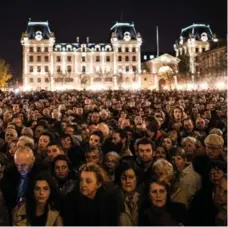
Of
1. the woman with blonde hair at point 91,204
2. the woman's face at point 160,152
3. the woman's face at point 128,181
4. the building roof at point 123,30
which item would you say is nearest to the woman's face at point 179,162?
the woman's face at point 160,152

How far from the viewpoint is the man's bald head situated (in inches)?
244

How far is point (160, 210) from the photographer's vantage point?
4.93m

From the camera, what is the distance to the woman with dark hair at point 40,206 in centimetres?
502

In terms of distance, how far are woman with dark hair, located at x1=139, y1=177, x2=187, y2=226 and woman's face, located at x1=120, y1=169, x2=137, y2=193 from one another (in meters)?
0.42

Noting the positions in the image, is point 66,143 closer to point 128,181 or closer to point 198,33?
point 128,181

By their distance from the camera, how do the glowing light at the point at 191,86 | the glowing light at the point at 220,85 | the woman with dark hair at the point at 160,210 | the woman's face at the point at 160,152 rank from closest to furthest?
the woman with dark hair at the point at 160,210 < the woman's face at the point at 160,152 < the glowing light at the point at 220,85 < the glowing light at the point at 191,86

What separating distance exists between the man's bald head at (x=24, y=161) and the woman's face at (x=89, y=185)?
4.20ft

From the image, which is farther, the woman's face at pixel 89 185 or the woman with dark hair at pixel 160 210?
the woman's face at pixel 89 185

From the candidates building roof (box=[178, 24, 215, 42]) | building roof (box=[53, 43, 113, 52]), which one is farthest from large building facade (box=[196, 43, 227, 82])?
building roof (box=[53, 43, 113, 52])

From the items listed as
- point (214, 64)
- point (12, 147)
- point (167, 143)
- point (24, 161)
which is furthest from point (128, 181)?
point (214, 64)

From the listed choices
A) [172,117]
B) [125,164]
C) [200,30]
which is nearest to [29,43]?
[200,30]

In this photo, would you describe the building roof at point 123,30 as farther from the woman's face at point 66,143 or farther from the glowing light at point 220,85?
the woman's face at point 66,143

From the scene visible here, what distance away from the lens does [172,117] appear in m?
12.8

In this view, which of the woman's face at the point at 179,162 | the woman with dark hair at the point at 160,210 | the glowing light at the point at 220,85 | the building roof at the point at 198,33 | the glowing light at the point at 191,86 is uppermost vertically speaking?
the building roof at the point at 198,33
